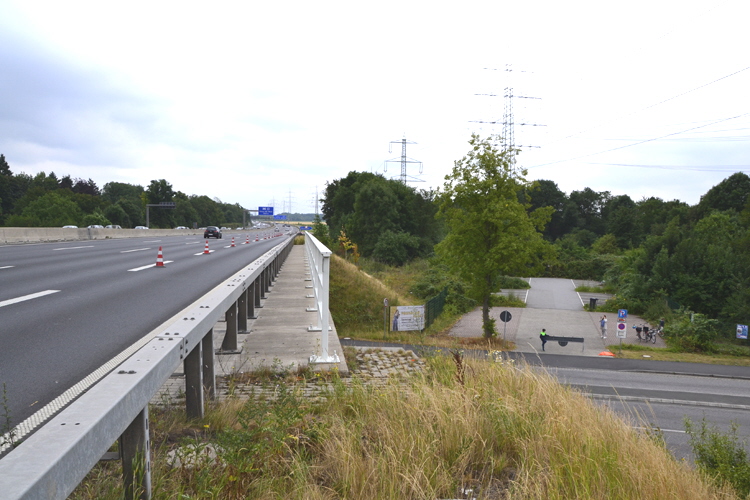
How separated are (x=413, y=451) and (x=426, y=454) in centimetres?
9

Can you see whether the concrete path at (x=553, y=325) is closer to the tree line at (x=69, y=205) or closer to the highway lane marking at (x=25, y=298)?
the highway lane marking at (x=25, y=298)

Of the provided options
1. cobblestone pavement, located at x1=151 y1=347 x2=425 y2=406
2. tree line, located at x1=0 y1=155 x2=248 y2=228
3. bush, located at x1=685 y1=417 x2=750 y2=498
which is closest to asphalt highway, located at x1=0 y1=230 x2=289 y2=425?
cobblestone pavement, located at x1=151 y1=347 x2=425 y2=406

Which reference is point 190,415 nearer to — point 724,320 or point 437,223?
point 724,320

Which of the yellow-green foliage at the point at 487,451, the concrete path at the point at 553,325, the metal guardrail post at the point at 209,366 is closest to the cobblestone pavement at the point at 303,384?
the metal guardrail post at the point at 209,366

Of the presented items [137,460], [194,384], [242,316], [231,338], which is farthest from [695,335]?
[137,460]

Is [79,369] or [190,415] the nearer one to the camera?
[190,415]

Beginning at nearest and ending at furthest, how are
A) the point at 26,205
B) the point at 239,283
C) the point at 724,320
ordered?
the point at 239,283, the point at 724,320, the point at 26,205

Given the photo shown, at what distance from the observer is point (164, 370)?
2988 millimetres

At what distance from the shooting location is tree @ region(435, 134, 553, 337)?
31.6 metres

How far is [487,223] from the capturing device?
3294cm

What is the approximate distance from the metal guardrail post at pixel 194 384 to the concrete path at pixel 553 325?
968 inches

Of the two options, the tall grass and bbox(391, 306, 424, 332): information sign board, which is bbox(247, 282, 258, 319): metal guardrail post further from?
bbox(391, 306, 424, 332): information sign board

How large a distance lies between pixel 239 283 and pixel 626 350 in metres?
33.7

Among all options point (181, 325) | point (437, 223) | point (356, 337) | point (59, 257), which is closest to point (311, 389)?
point (181, 325)
